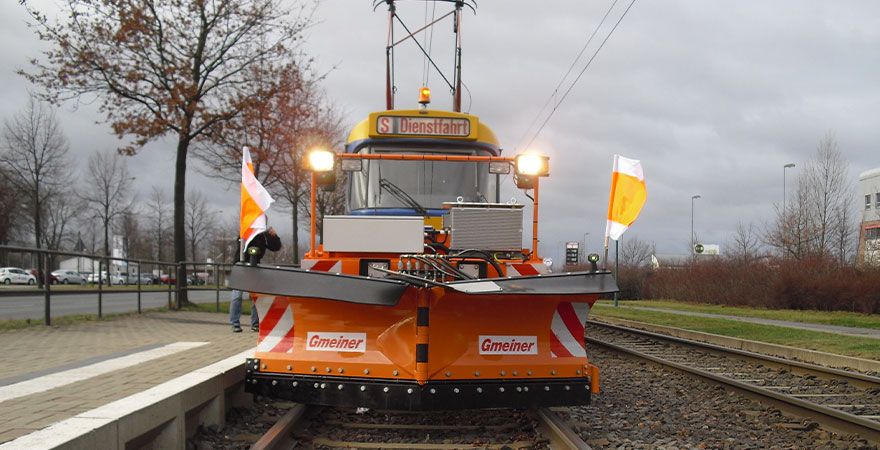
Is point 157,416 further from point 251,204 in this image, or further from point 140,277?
point 140,277

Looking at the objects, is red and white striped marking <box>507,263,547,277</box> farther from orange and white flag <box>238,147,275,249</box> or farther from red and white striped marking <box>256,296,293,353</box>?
orange and white flag <box>238,147,275,249</box>

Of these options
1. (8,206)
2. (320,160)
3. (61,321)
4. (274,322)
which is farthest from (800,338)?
(8,206)

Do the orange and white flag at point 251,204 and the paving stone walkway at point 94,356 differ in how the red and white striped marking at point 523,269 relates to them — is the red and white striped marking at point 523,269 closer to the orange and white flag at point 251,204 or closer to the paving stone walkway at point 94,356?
the orange and white flag at point 251,204

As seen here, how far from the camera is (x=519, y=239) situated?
20.1 ft

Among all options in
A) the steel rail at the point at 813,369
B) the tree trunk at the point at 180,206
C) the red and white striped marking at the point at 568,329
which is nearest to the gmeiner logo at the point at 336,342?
the red and white striped marking at the point at 568,329

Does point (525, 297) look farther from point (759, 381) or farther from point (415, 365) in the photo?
point (759, 381)

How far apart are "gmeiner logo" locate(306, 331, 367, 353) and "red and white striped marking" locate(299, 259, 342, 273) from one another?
520mm

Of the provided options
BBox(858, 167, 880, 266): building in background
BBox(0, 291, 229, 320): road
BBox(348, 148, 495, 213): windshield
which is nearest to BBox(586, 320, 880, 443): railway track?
BBox(348, 148, 495, 213): windshield

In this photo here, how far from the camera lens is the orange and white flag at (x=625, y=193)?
637cm

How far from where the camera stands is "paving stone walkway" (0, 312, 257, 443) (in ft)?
14.6

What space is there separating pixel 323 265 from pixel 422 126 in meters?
2.75

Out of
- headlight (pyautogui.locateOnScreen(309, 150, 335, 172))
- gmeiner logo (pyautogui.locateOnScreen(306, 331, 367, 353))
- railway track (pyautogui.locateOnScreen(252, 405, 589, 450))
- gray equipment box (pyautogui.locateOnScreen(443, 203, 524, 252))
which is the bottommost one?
railway track (pyautogui.locateOnScreen(252, 405, 589, 450))

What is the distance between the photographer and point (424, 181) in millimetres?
7477

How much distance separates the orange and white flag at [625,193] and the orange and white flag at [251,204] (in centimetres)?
342
